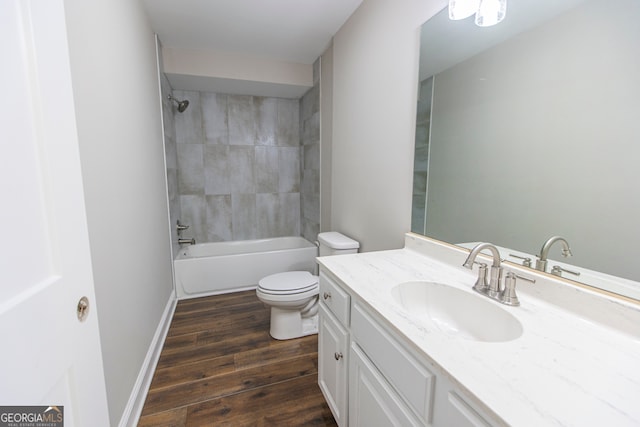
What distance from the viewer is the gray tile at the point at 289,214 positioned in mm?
3766

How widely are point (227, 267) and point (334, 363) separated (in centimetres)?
194

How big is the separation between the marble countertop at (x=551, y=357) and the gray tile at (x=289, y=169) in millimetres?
2815

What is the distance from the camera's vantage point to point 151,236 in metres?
1.93

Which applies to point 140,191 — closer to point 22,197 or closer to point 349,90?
point 22,197

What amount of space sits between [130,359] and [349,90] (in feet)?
7.40

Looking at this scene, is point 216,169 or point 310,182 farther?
point 216,169

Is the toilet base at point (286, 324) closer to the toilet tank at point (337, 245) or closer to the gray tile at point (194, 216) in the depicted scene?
the toilet tank at point (337, 245)

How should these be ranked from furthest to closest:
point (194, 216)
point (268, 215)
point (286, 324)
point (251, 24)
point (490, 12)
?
point (268, 215)
point (194, 216)
point (251, 24)
point (286, 324)
point (490, 12)

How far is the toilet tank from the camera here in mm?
2062

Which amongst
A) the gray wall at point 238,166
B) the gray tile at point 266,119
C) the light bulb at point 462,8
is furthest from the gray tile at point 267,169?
the light bulb at point 462,8

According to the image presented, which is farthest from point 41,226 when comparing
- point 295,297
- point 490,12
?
point 490,12

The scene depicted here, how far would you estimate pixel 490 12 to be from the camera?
3.82 feet

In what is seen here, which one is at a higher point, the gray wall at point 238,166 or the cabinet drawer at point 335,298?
the gray wall at point 238,166

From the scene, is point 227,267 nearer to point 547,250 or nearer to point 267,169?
point 267,169
